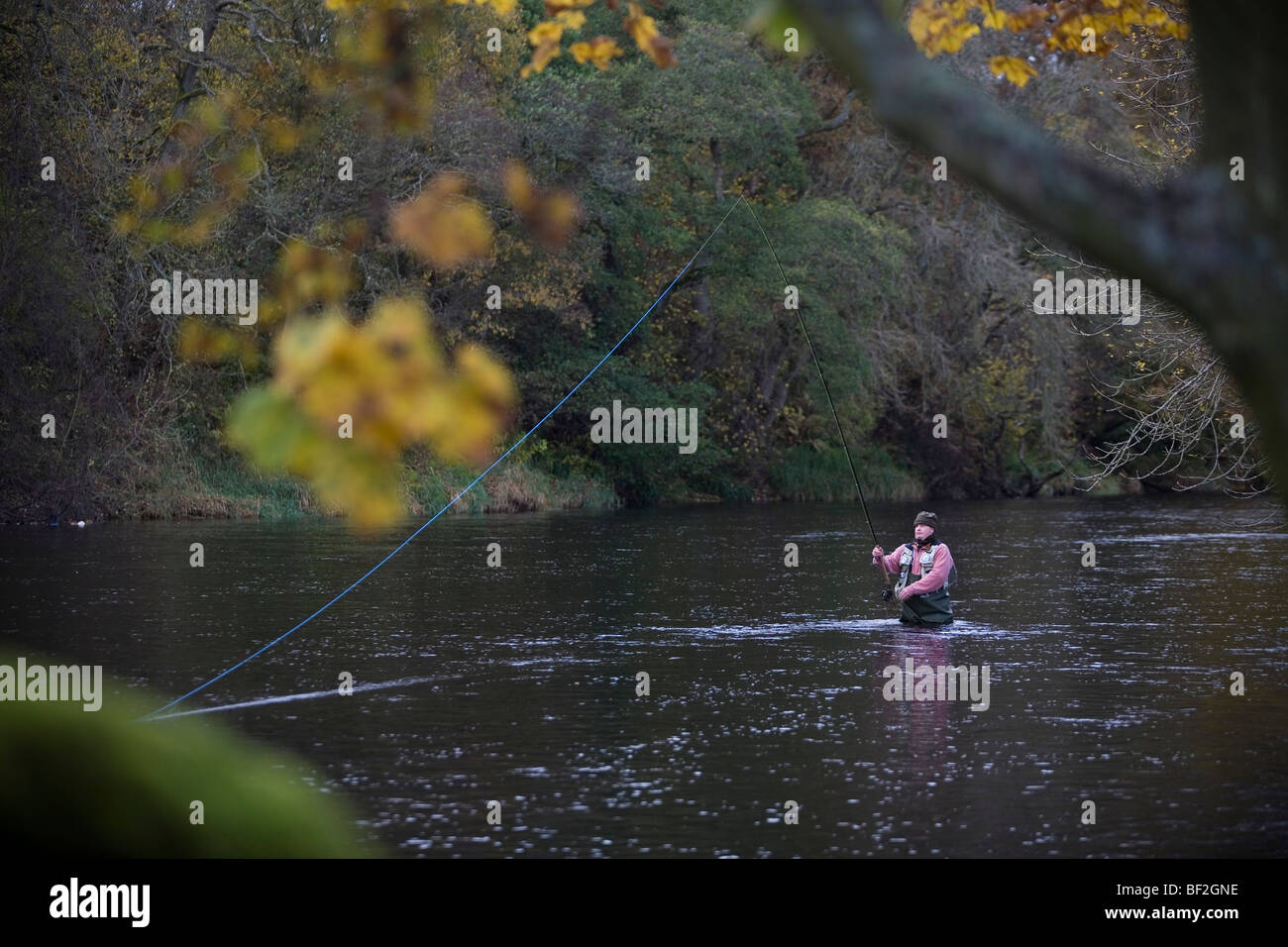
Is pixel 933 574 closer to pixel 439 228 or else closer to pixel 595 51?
pixel 595 51

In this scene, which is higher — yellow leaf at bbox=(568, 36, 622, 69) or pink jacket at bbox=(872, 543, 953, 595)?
yellow leaf at bbox=(568, 36, 622, 69)

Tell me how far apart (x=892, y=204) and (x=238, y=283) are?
2580 centimetres

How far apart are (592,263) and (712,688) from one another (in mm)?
33557

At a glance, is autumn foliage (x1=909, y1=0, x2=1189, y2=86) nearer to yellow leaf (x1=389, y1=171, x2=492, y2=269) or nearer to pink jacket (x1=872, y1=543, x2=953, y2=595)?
yellow leaf (x1=389, y1=171, x2=492, y2=269)

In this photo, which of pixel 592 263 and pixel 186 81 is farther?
pixel 592 263

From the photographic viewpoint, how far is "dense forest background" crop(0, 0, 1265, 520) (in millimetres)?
35812

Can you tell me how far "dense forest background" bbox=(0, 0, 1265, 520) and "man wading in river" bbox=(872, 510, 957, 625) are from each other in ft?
14.7

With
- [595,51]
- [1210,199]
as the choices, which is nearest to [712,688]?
[595,51]

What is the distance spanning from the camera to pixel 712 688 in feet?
52.7

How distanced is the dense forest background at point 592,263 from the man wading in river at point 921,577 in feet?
14.7

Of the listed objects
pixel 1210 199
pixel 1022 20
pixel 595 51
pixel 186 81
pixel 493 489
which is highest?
pixel 186 81

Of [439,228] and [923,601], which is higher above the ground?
[439,228]

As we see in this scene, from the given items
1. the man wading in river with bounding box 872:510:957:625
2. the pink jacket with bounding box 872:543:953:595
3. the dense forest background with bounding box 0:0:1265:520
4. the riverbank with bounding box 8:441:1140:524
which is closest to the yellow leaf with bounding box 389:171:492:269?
the man wading in river with bounding box 872:510:957:625

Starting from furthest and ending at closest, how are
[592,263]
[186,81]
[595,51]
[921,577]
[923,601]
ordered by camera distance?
[592,263], [186,81], [923,601], [921,577], [595,51]
